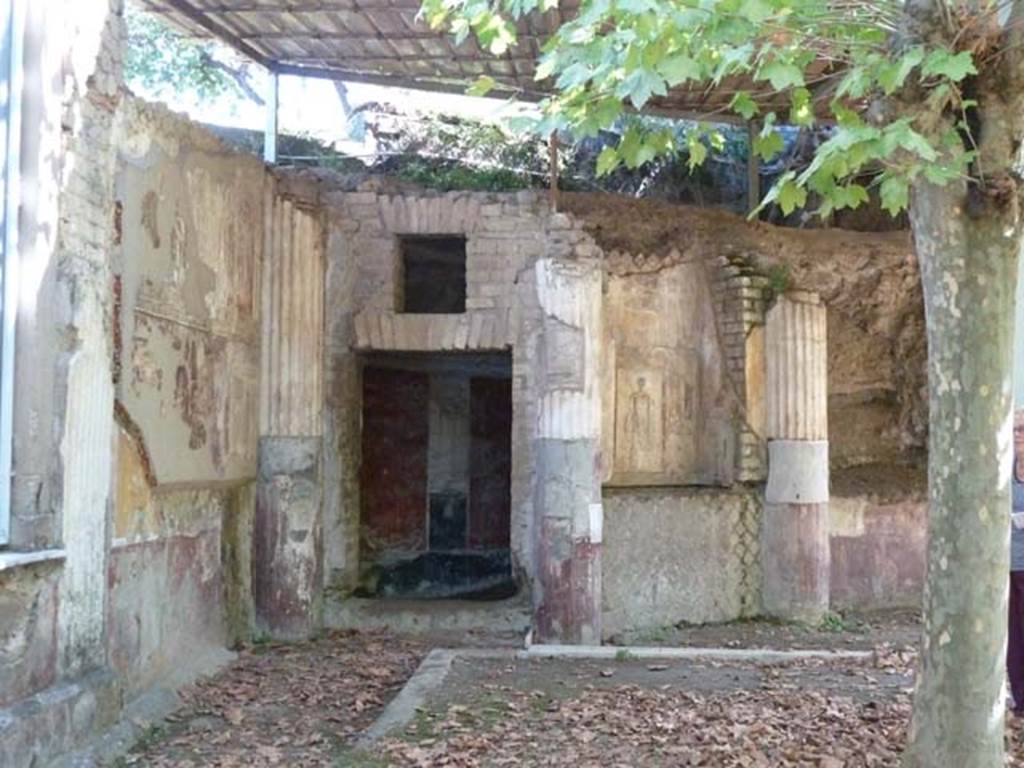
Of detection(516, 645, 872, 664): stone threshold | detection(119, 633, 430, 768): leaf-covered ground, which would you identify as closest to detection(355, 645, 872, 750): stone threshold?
detection(516, 645, 872, 664): stone threshold

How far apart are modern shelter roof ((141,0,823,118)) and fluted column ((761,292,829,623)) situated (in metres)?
2.01

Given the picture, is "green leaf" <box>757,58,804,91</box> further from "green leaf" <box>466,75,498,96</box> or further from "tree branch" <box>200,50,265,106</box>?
"tree branch" <box>200,50,265,106</box>

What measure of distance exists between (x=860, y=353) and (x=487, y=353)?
3.94 meters

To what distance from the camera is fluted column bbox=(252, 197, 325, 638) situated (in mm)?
8758

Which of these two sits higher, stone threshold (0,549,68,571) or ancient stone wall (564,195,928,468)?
ancient stone wall (564,195,928,468)

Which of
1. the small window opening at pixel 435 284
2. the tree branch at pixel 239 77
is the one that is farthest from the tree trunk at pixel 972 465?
the tree branch at pixel 239 77

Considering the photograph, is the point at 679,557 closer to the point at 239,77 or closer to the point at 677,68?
the point at 677,68

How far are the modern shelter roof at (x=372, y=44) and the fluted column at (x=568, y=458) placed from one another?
1.73 m

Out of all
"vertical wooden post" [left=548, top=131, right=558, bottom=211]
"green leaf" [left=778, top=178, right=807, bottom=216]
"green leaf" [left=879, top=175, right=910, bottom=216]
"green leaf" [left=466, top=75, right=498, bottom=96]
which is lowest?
"green leaf" [left=879, top=175, right=910, bottom=216]

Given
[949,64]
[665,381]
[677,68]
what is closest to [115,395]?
[677,68]

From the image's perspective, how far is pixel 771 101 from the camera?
9.74 metres

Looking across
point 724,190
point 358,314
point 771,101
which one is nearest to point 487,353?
point 358,314

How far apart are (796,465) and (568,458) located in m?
Answer: 2.28

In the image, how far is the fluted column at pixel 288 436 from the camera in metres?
8.76
